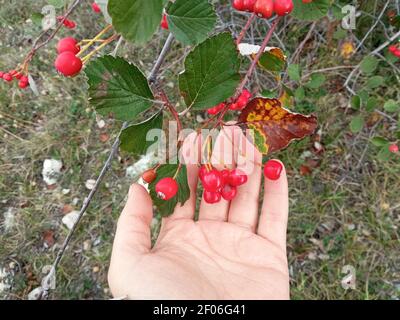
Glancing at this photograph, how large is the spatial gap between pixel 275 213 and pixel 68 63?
1.03m

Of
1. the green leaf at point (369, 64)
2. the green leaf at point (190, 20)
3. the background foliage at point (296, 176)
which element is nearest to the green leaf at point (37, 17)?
the background foliage at point (296, 176)

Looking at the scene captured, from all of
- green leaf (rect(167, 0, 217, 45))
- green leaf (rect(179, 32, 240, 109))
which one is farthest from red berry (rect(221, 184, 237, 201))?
green leaf (rect(167, 0, 217, 45))

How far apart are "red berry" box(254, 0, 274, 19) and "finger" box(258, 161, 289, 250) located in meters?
0.75

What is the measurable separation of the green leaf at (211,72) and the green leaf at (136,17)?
0.22m

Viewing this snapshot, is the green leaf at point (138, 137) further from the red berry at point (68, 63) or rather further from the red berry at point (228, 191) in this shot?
the red berry at point (228, 191)

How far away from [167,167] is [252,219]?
60 centimetres

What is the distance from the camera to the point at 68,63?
111 cm

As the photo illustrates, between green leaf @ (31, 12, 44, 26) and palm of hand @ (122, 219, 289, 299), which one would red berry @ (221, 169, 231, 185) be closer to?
palm of hand @ (122, 219, 289, 299)

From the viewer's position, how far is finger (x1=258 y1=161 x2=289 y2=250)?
1740mm

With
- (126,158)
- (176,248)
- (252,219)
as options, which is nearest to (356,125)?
(252,219)

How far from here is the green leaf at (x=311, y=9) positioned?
4.33ft

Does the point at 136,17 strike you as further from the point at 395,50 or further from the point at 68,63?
the point at 395,50

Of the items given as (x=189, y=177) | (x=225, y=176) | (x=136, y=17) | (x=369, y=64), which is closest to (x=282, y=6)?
(x=136, y=17)

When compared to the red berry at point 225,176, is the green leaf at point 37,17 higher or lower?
higher
